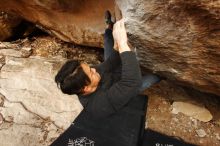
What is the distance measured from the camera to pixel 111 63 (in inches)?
74.7

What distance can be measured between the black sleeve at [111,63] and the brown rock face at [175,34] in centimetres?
17

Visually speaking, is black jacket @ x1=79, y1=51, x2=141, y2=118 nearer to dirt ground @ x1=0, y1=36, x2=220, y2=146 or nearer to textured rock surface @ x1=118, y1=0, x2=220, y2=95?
textured rock surface @ x1=118, y1=0, x2=220, y2=95

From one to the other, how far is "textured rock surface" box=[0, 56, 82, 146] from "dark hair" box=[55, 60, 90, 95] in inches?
36.2

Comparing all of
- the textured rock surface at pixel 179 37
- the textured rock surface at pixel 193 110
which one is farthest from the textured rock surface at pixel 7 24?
the textured rock surface at pixel 193 110

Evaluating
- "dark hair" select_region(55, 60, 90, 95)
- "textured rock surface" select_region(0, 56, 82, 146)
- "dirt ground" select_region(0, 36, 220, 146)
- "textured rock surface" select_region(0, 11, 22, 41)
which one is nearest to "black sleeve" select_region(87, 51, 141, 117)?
"dark hair" select_region(55, 60, 90, 95)

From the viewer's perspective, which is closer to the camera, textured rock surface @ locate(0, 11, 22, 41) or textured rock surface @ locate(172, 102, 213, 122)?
textured rock surface @ locate(172, 102, 213, 122)

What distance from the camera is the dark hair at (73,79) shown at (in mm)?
1603

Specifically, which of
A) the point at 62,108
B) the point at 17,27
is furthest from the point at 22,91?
the point at 17,27

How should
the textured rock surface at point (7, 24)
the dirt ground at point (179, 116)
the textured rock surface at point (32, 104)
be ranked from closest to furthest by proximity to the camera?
the dirt ground at point (179, 116) < the textured rock surface at point (32, 104) < the textured rock surface at point (7, 24)

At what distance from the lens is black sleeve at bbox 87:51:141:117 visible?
1.61m

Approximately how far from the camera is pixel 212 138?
231cm

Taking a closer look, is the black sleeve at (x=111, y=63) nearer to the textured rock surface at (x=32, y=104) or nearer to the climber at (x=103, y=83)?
the climber at (x=103, y=83)

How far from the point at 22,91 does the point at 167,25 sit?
147cm

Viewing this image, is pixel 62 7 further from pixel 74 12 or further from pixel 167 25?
pixel 167 25
